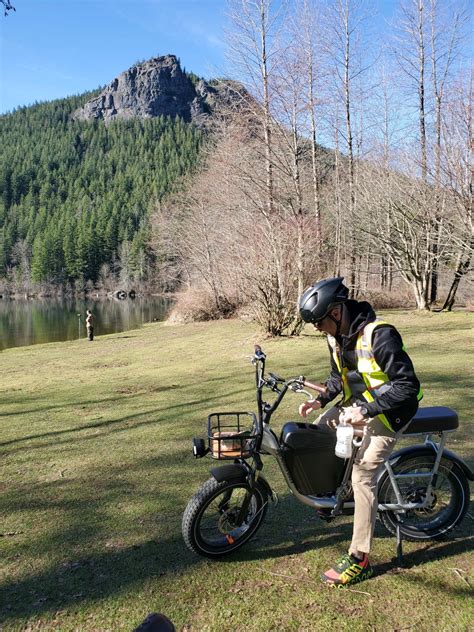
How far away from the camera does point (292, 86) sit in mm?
22094

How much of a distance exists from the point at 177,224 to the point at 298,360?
3162 centimetres

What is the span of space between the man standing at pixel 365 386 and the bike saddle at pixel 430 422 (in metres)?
0.24

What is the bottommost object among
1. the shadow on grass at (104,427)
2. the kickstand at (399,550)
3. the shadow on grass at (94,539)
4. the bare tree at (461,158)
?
the shadow on grass at (104,427)

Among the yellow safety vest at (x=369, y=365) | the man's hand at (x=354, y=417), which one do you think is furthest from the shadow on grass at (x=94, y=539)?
the yellow safety vest at (x=369, y=365)

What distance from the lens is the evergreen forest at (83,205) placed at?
406ft

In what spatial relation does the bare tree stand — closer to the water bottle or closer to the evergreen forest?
the water bottle

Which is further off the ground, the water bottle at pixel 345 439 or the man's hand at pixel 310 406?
the man's hand at pixel 310 406

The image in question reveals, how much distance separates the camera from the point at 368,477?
3113 millimetres

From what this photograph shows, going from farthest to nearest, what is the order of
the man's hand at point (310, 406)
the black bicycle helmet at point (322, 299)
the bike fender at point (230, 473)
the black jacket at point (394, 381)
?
the man's hand at point (310, 406) < the bike fender at point (230, 473) < the black bicycle helmet at point (322, 299) < the black jacket at point (394, 381)

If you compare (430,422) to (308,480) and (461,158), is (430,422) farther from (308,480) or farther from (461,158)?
(461,158)

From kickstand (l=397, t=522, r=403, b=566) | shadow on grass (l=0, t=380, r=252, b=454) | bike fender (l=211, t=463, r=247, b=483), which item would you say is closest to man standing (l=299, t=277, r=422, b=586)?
kickstand (l=397, t=522, r=403, b=566)

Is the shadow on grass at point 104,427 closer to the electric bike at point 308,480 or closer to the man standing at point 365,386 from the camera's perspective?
the electric bike at point 308,480

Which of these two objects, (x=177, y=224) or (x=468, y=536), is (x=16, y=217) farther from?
(x=468, y=536)

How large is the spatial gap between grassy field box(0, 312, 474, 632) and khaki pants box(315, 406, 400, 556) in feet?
1.10
